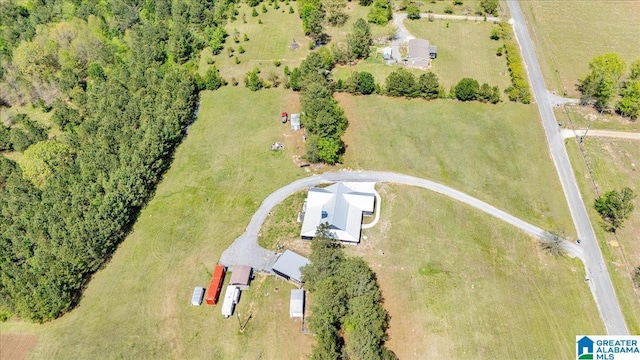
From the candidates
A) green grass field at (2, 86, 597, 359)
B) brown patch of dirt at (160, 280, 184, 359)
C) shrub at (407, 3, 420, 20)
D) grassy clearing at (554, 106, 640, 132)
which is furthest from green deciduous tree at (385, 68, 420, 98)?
brown patch of dirt at (160, 280, 184, 359)

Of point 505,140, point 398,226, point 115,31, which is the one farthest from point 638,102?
point 115,31

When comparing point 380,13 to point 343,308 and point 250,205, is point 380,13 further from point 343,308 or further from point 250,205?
point 343,308

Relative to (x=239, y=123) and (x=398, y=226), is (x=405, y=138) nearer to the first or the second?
(x=398, y=226)

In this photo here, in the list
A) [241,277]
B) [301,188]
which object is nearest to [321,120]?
[301,188]

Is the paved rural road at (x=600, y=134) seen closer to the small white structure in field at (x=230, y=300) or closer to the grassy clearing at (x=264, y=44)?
the grassy clearing at (x=264, y=44)

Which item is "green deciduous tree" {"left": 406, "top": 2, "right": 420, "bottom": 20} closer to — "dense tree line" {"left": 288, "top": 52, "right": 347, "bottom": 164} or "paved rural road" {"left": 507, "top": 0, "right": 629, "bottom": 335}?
"paved rural road" {"left": 507, "top": 0, "right": 629, "bottom": 335}
